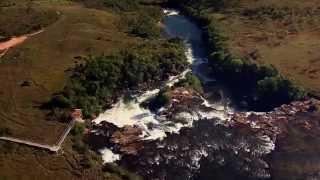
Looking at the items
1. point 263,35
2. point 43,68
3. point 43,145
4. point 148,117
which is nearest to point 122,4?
point 263,35

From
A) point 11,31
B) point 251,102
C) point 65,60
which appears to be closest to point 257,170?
point 251,102

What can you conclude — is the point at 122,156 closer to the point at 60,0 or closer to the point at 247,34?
the point at 247,34

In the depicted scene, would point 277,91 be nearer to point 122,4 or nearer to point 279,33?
point 279,33

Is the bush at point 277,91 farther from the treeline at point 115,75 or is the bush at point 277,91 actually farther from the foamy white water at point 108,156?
the foamy white water at point 108,156

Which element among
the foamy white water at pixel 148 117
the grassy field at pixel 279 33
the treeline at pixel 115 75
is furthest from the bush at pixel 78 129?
the grassy field at pixel 279 33

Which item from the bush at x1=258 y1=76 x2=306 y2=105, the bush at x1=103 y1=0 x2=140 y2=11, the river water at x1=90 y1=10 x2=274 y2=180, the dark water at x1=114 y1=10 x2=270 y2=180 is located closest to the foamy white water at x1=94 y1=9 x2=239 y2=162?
the river water at x1=90 y1=10 x2=274 y2=180

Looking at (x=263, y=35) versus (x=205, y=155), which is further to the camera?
(x=263, y=35)
